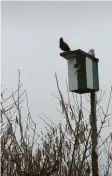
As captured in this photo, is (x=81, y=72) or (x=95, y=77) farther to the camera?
(x=95, y=77)

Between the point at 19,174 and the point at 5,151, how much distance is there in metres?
0.29

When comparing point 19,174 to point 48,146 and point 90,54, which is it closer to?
point 48,146

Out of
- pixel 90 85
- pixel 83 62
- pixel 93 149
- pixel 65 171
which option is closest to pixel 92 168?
pixel 93 149

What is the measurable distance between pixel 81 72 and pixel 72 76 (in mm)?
117

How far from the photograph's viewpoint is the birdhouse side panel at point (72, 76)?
3.56 metres

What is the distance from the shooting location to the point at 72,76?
3.68 metres

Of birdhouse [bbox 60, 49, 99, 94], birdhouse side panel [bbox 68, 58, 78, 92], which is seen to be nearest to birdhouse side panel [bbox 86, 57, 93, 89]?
birdhouse [bbox 60, 49, 99, 94]

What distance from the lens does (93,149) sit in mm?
3371

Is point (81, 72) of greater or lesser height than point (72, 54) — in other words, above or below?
below

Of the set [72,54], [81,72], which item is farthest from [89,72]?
[72,54]

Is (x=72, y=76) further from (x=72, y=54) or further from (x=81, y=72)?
(x=72, y=54)

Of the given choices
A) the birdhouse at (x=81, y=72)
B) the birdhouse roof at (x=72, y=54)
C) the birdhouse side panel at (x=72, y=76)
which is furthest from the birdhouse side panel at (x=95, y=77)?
the birdhouse side panel at (x=72, y=76)

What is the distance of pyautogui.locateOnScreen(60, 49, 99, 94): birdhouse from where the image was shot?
3519mm

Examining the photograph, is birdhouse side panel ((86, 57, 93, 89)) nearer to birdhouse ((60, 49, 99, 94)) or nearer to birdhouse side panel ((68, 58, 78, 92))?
birdhouse ((60, 49, 99, 94))
